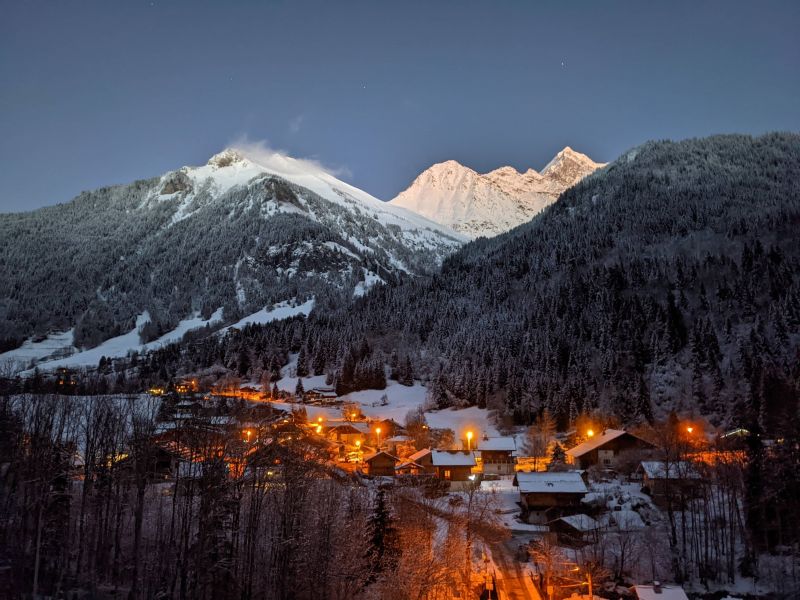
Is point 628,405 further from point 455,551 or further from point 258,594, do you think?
point 258,594

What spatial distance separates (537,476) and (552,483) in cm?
209

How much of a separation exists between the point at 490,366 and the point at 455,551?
96106 millimetres

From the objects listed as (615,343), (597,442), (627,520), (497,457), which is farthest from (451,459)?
(615,343)

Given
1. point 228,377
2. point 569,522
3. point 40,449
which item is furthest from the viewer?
point 228,377

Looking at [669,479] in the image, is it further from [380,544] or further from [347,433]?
[347,433]

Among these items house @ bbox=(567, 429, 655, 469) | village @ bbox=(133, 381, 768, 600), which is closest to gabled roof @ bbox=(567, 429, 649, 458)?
house @ bbox=(567, 429, 655, 469)

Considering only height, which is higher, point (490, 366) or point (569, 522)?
point (490, 366)

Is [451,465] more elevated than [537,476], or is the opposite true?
[537,476]

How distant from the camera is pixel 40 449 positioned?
4538 cm

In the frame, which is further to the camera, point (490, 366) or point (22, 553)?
point (490, 366)

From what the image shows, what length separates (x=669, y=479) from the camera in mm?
65688

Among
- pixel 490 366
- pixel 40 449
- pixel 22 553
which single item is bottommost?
pixel 22 553

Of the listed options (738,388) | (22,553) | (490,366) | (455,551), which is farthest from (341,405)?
(22,553)

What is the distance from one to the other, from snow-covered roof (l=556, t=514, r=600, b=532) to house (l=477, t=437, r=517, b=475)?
29.3 metres
